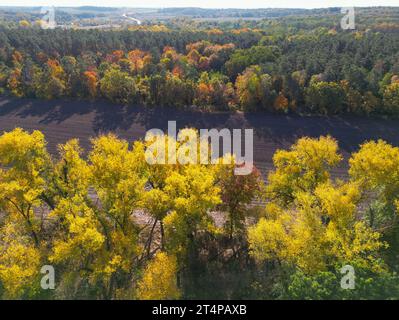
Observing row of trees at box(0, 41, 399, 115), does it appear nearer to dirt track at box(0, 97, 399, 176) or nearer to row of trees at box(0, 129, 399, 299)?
dirt track at box(0, 97, 399, 176)

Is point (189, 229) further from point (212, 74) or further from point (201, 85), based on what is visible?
point (212, 74)

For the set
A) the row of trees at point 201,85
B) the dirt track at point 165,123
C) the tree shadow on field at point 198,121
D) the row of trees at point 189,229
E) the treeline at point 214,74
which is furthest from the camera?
the treeline at point 214,74

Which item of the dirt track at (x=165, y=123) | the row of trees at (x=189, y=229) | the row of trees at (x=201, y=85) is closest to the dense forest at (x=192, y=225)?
the row of trees at (x=189, y=229)

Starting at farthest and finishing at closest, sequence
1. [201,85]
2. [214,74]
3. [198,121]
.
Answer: [214,74] < [201,85] < [198,121]

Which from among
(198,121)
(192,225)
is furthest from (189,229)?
(198,121)

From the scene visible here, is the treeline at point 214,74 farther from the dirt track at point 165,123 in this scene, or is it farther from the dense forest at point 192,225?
the dense forest at point 192,225

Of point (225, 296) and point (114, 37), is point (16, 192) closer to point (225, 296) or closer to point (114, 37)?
point (225, 296)

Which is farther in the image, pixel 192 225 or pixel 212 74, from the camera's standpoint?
pixel 212 74
